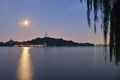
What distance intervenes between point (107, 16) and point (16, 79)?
52.7 metres

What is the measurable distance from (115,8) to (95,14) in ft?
2.55

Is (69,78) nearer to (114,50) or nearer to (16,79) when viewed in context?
(16,79)

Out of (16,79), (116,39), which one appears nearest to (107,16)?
(116,39)

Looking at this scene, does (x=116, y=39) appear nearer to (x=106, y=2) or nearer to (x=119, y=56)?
(x=119, y=56)

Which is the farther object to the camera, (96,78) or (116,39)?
(96,78)

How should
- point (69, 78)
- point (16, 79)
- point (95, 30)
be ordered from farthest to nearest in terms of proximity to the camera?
point (16, 79)
point (69, 78)
point (95, 30)

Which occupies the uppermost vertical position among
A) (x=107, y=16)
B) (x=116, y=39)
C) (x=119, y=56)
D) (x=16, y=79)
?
(x=107, y=16)

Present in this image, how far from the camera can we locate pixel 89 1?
9500mm

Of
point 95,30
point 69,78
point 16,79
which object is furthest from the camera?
point 16,79

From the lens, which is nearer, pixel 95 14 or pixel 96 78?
pixel 95 14

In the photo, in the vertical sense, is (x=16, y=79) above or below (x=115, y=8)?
below

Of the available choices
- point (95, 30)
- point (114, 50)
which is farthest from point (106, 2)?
point (114, 50)

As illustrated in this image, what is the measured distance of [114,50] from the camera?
31.6 ft

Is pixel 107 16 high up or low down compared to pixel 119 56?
up
